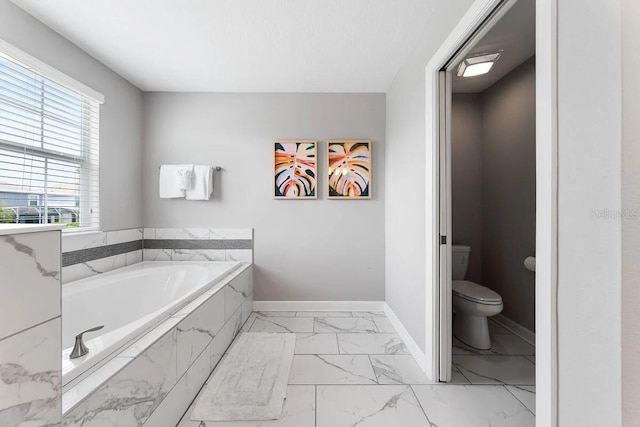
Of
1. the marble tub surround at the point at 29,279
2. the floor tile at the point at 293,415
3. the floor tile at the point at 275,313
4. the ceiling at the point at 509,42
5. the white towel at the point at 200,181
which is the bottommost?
the floor tile at the point at 293,415

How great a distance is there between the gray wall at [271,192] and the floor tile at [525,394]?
4.54 feet

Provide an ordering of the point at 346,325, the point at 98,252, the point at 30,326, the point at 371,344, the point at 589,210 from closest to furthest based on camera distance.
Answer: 1. the point at 30,326
2. the point at 589,210
3. the point at 371,344
4. the point at 98,252
5. the point at 346,325

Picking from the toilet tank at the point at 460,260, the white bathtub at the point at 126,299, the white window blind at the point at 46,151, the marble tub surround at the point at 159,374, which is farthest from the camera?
the toilet tank at the point at 460,260

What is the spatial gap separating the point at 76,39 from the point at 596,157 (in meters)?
3.00

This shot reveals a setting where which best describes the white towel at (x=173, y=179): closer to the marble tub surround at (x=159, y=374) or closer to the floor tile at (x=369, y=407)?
the marble tub surround at (x=159, y=374)

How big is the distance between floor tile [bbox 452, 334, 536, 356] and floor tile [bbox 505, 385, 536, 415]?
421 millimetres

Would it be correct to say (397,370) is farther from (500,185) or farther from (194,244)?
(194,244)

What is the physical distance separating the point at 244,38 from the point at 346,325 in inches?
97.5

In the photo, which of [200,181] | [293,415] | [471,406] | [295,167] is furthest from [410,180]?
[200,181]

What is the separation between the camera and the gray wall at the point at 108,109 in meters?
1.72

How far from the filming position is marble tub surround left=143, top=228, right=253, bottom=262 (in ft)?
9.50

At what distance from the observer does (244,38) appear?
78.7 inches

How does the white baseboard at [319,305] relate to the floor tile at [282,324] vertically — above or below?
above

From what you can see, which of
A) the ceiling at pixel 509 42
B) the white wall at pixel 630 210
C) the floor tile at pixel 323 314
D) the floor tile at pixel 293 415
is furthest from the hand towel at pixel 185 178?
the white wall at pixel 630 210
